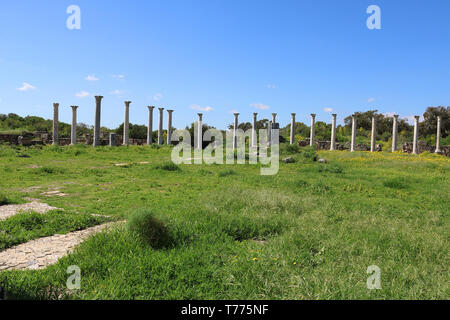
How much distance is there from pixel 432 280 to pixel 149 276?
328 cm

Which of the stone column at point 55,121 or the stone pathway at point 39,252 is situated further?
the stone column at point 55,121

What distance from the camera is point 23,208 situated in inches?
279

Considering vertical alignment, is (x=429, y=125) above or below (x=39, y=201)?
above

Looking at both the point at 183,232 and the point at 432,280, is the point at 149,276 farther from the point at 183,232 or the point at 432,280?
the point at 432,280

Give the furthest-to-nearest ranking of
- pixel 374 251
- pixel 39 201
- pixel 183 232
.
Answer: pixel 39 201, pixel 183 232, pixel 374 251

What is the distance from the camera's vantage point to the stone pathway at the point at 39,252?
4.22 meters

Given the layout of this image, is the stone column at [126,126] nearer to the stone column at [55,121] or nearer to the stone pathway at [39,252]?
the stone column at [55,121]

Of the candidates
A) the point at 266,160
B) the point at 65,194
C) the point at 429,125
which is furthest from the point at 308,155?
the point at 429,125

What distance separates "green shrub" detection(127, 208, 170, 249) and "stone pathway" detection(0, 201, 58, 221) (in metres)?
3.03

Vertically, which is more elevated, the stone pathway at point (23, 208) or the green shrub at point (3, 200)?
the green shrub at point (3, 200)

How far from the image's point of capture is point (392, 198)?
9.45 meters

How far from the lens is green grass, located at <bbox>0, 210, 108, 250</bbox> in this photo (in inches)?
201

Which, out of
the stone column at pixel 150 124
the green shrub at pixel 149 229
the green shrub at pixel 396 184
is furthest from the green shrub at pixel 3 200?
the stone column at pixel 150 124

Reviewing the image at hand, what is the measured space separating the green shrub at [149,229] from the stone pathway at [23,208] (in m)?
3.03
